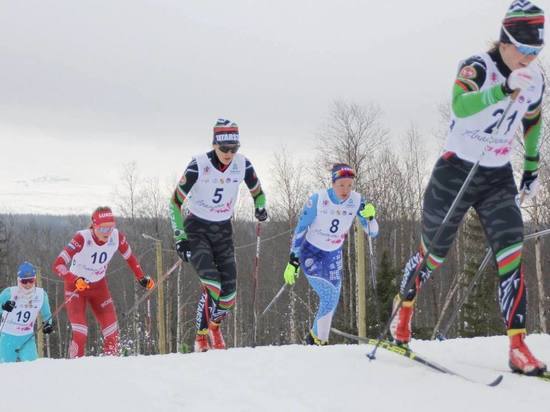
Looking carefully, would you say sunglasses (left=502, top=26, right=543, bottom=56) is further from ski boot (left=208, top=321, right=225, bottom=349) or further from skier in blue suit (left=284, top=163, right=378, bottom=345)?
ski boot (left=208, top=321, right=225, bottom=349)

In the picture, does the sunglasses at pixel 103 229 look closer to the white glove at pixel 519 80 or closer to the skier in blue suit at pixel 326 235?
the skier in blue suit at pixel 326 235

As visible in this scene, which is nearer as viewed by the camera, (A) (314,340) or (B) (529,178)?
(B) (529,178)

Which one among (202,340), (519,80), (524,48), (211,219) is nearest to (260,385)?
(519,80)

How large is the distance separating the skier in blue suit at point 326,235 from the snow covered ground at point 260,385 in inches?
102

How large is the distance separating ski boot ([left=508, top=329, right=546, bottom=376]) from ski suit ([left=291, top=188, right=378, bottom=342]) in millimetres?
2917

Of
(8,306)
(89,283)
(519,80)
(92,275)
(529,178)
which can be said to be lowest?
(8,306)

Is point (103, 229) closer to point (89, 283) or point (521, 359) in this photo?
point (89, 283)

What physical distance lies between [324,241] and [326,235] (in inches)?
2.9

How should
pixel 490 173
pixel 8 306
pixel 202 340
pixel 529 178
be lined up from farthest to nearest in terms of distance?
pixel 8 306 < pixel 202 340 < pixel 529 178 < pixel 490 173

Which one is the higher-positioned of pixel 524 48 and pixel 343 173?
pixel 524 48

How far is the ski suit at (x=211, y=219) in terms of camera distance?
5883 mm

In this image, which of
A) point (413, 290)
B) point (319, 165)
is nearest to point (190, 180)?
point (413, 290)

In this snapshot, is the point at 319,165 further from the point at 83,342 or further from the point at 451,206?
the point at 451,206

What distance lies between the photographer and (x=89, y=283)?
734 centimetres
